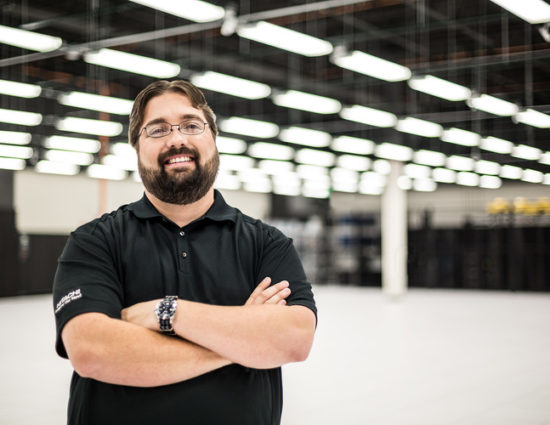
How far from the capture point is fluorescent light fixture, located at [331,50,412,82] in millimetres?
7477

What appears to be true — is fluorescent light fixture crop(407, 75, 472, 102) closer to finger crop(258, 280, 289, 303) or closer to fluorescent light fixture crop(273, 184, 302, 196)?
finger crop(258, 280, 289, 303)

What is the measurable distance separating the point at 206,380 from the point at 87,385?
0.30 metres

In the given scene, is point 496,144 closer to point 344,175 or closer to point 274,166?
point 274,166

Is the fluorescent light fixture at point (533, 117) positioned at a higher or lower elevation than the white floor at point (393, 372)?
higher

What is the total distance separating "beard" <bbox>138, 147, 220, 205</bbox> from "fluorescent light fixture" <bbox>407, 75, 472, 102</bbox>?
705cm

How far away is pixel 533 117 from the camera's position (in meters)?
11.1

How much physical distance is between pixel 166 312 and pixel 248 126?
32.4 ft

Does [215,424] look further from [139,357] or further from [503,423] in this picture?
[503,423]

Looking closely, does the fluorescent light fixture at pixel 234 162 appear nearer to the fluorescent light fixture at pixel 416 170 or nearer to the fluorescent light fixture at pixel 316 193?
the fluorescent light fixture at pixel 416 170

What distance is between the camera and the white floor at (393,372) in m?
5.24

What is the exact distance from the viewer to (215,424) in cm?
169

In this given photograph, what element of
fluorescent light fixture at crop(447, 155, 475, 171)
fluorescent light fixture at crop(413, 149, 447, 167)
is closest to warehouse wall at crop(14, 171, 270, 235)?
fluorescent light fixture at crop(413, 149, 447, 167)

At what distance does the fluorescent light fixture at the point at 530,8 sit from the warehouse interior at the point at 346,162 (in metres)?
0.02

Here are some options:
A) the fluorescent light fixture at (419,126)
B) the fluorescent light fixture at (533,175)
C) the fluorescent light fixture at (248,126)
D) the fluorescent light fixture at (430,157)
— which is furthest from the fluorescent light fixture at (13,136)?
the fluorescent light fixture at (533,175)
